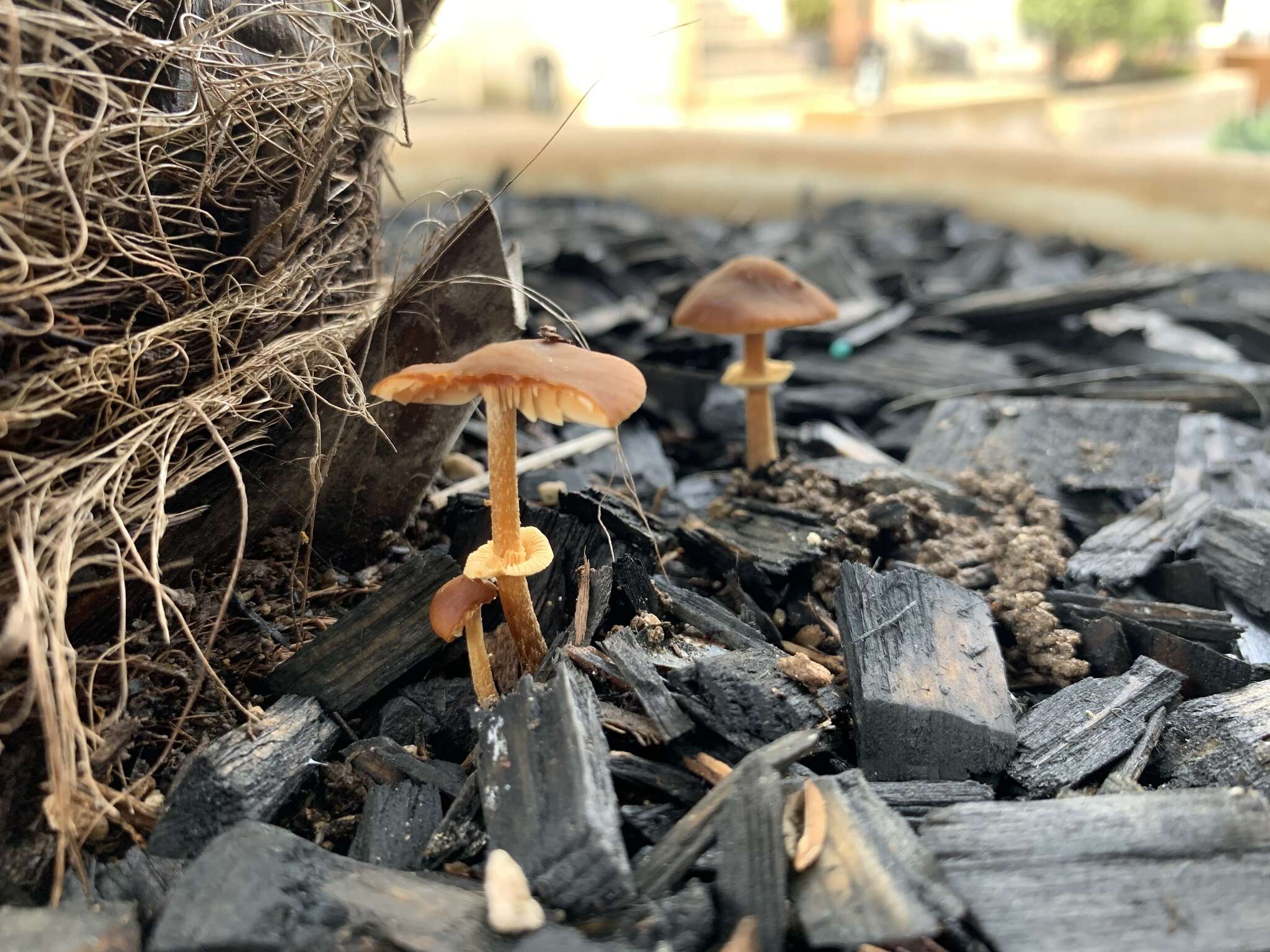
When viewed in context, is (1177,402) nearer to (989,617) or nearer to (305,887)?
(989,617)

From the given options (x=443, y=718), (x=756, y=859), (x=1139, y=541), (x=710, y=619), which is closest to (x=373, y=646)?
(x=443, y=718)

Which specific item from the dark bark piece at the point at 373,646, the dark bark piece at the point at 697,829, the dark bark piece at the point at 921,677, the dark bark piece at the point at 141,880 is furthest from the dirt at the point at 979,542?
the dark bark piece at the point at 141,880

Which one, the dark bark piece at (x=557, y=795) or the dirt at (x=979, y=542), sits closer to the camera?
the dark bark piece at (x=557, y=795)

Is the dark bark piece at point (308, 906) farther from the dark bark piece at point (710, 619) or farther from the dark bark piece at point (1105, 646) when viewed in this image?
the dark bark piece at point (1105, 646)

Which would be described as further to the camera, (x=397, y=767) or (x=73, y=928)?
(x=397, y=767)

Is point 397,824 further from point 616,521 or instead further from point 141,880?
point 616,521

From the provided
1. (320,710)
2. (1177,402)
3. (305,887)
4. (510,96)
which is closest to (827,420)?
(1177,402)
